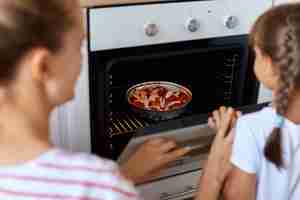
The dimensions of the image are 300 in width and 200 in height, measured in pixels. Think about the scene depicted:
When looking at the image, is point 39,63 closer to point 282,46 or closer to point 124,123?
point 282,46

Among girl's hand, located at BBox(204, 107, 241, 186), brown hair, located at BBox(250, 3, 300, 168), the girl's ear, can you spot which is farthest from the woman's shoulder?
girl's hand, located at BBox(204, 107, 241, 186)

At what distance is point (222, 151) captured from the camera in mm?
1280

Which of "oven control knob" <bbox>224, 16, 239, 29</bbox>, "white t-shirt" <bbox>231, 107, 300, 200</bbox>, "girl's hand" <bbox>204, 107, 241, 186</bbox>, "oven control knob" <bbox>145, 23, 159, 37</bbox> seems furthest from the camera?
"oven control knob" <bbox>224, 16, 239, 29</bbox>

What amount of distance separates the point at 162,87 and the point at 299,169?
2.10ft

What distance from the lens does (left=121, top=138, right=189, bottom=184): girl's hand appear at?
50.6 inches

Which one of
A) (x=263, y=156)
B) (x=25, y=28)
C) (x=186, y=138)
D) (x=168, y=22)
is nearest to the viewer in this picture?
(x=25, y=28)

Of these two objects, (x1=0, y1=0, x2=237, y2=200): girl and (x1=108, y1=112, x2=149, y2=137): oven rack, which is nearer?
(x1=0, y1=0, x2=237, y2=200): girl

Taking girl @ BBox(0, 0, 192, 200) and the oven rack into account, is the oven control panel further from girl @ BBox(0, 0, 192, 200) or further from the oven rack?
girl @ BBox(0, 0, 192, 200)

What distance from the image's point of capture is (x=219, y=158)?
1.28m

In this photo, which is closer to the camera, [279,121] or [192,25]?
[279,121]

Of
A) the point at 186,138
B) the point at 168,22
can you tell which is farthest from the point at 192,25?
the point at 186,138

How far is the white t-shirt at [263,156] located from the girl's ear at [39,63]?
0.55 meters

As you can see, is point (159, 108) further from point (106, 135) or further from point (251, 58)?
point (251, 58)

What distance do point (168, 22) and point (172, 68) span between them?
234mm
